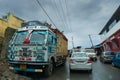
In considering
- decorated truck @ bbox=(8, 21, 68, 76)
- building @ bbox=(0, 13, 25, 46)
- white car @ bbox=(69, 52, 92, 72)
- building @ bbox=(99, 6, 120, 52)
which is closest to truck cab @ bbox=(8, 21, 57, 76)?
decorated truck @ bbox=(8, 21, 68, 76)

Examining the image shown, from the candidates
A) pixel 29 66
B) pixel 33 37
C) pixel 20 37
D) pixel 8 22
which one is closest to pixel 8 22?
pixel 8 22

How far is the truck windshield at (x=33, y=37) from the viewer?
1106cm

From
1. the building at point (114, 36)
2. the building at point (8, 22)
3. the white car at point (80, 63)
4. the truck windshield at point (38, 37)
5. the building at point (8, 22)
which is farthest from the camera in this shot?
the building at point (114, 36)

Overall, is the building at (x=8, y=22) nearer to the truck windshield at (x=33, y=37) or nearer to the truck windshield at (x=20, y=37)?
the truck windshield at (x=20, y=37)

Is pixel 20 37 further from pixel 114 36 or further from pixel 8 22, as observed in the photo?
pixel 114 36

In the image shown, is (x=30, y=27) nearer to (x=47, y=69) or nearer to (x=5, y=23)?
(x=47, y=69)

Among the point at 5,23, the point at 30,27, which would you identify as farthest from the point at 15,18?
the point at 30,27

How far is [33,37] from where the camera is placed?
37.3 ft

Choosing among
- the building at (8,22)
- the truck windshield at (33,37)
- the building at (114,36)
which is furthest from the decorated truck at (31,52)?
the building at (114,36)

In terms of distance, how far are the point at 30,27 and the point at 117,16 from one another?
3092 cm

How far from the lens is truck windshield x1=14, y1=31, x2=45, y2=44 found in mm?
11062

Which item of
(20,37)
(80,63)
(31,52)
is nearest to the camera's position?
(31,52)

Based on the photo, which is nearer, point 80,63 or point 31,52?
point 31,52

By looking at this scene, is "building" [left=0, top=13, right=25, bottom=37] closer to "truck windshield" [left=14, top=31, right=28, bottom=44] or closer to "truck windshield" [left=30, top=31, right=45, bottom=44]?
"truck windshield" [left=14, top=31, right=28, bottom=44]
